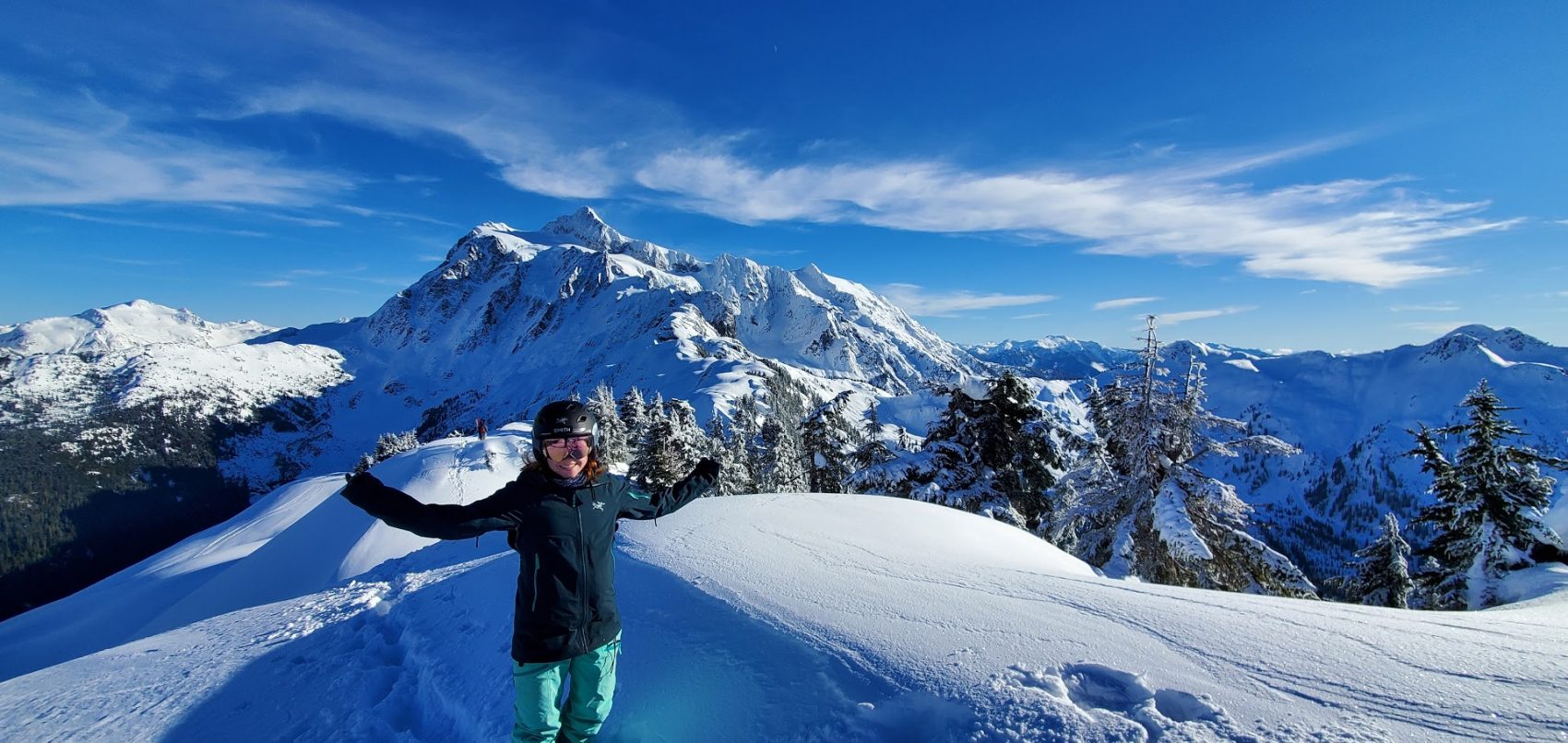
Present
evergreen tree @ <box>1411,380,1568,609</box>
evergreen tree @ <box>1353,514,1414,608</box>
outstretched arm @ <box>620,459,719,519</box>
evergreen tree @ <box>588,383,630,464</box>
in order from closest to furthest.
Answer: outstretched arm @ <box>620,459,719,519</box>
evergreen tree @ <box>1411,380,1568,609</box>
evergreen tree @ <box>1353,514,1414,608</box>
evergreen tree @ <box>588,383,630,464</box>

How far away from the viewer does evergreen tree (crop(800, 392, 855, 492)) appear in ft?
99.6

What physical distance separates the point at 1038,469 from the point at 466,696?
17087mm

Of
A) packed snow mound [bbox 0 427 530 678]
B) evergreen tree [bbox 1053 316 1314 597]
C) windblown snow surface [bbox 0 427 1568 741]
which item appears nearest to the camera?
windblown snow surface [bbox 0 427 1568 741]

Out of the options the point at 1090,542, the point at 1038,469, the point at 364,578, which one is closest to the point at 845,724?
the point at 364,578

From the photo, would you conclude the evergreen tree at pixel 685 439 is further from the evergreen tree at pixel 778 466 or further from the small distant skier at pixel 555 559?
the small distant skier at pixel 555 559

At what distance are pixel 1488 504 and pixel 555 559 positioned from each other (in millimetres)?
23955

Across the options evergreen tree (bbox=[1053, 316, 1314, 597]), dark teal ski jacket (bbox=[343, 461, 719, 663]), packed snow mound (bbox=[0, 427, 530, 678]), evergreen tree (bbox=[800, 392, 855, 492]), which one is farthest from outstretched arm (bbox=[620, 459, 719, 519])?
evergreen tree (bbox=[800, 392, 855, 492])

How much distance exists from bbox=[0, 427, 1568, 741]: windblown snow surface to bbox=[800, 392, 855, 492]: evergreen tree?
844 inches

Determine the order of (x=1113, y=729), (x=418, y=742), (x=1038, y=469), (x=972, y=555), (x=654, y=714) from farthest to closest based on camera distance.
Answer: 1. (x=1038, y=469)
2. (x=972, y=555)
3. (x=418, y=742)
4. (x=654, y=714)
5. (x=1113, y=729)

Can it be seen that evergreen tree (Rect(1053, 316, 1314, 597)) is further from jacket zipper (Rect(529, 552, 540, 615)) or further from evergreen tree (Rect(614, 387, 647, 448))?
evergreen tree (Rect(614, 387, 647, 448))

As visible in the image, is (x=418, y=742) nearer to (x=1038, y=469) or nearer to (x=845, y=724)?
(x=845, y=724)

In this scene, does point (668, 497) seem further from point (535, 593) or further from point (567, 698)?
point (567, 698)

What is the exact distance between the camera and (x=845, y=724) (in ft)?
11.8

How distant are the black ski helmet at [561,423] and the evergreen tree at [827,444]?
82.0 feet
